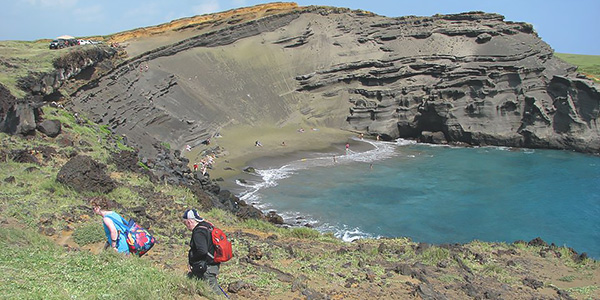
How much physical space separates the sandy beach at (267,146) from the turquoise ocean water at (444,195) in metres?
2.07

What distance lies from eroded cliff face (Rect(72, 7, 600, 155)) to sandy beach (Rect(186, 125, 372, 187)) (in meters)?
1.65

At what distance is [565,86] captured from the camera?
49750 mm

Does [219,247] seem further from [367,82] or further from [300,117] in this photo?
[367,82]

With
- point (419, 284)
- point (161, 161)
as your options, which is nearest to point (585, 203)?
point (419, 284)

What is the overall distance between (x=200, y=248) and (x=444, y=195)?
28770mm

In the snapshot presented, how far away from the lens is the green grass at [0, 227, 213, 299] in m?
6.43

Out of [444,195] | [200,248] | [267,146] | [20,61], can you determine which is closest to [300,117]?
[267,146]

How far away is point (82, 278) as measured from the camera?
7293mm

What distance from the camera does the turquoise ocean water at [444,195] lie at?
26.1 metres

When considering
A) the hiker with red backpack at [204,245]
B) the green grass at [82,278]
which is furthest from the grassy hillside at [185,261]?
the hiker with red backpack at [204,245]

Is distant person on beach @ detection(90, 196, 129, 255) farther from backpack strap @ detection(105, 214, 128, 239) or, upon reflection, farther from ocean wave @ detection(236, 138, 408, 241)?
ocean wave @ detection(236, 138, 408, 241)

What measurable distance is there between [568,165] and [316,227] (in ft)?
97.9

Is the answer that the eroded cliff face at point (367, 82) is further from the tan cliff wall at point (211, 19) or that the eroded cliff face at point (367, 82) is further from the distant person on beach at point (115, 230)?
the distant person on beach at point (115, 230)

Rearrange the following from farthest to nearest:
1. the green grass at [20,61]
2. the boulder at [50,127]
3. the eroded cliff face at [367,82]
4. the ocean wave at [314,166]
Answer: the eroded cliff face at [367,82]
the ocean wave at [314,166]
the green grass at [20,61]
the boulder at [50,127]
